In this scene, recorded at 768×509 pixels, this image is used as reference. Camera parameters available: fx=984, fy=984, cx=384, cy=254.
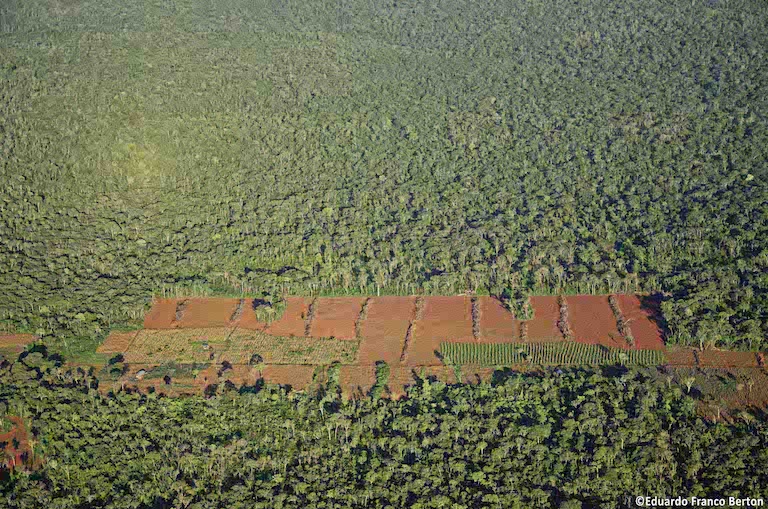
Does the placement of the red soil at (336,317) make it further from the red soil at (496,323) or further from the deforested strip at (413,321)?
the red soil at (496,323)

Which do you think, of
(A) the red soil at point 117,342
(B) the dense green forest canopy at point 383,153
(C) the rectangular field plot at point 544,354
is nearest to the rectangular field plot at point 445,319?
(C) the rectangular field plot at point 544,354

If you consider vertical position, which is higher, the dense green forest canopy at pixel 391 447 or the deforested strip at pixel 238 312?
the deforested strip at pixel 238 312

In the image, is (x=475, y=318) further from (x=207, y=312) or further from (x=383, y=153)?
(x=383, y=153)

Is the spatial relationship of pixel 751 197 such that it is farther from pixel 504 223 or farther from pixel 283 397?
pixel 283 397

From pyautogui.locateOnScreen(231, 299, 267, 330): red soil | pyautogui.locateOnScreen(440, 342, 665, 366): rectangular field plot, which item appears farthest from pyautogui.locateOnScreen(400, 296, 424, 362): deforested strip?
pyautogui.locateOnScreen(231, 299, 267, 330): red soil

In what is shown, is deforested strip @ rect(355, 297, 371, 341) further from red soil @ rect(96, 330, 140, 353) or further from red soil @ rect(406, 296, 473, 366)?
red soil @ rect(96, 330, 140, 353)

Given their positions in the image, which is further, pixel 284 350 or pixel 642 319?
pixel 642 319

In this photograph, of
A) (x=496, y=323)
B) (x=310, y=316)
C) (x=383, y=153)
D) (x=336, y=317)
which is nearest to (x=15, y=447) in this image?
(x=310, y=316)
